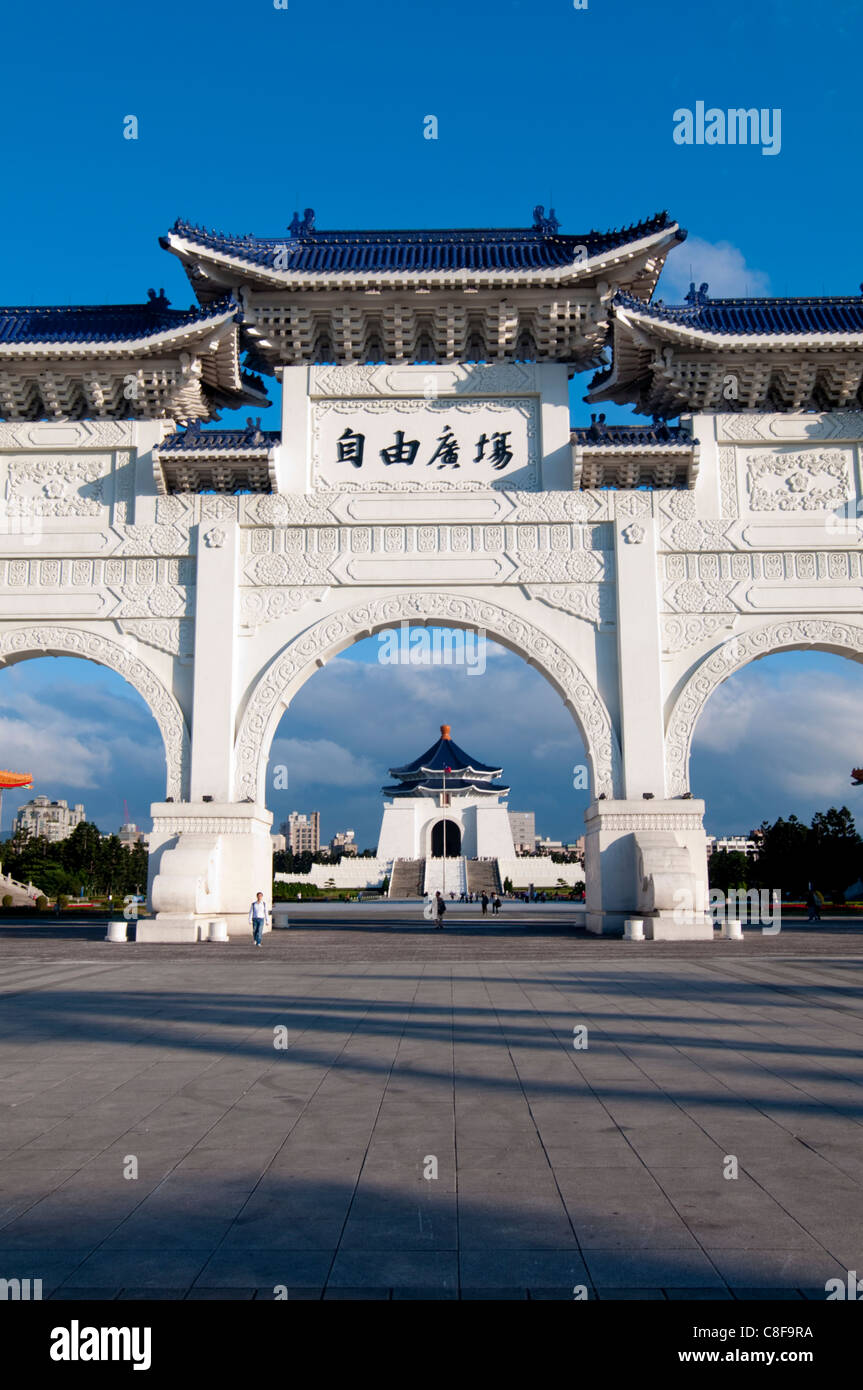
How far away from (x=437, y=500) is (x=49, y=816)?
141316 mm

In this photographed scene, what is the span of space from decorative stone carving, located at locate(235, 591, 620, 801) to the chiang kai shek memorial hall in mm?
40

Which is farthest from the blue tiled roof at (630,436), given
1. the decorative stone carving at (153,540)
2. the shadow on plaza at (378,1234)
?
the shadow on plaza at (378,1234)

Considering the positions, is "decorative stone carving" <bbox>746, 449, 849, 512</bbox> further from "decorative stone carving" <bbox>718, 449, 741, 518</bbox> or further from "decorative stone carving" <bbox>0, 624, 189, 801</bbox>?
"decorative stone carving" <bbox>0, 624, 189, 801</bbox>

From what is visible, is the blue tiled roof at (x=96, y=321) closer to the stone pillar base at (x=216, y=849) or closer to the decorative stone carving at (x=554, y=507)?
the decorative stone carving at (x=554, y=507)

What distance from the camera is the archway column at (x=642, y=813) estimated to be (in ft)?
42.4

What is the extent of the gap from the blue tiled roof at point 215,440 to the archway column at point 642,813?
16.4 ft

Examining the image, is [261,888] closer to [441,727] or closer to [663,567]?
[663,567]

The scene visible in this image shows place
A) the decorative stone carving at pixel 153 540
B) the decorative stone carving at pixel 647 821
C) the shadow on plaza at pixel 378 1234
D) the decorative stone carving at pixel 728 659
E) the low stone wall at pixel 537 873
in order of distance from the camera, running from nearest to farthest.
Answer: the shadow on plaza at pixel 378 1234, the decorative stone carving at pixel 647 821, the decorative stone carving at pixel 728 659, the decorative stone carving at pixel 153 540, the low stone wall at pixel 537 873

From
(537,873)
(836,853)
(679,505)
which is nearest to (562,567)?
(679,505)

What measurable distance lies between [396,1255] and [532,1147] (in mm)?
1102

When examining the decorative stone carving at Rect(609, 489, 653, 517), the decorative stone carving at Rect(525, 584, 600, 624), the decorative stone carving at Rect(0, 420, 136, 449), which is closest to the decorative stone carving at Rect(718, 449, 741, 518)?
the decorative stone carving at Rect(609, 489, 653, 517)

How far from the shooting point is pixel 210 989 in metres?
8.25

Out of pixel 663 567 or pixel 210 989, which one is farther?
pixel 663 567
